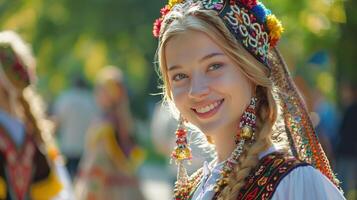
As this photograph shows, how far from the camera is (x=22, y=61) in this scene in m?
5.52

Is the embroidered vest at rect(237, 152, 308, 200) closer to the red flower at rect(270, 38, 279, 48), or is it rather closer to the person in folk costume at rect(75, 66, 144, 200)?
the red flower at rect(270, 38, 279, 48)

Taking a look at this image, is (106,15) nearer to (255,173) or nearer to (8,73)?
(8,73)

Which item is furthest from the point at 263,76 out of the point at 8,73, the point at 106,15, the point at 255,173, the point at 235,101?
the point at 106,15

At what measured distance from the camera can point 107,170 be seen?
A: 30.5 ft

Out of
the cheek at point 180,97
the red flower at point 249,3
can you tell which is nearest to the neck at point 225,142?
the cheek at point 180,97

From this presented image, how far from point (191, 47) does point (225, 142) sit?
0.32 metres

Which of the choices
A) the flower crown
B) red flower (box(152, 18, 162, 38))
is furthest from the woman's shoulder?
red flower (box(152, 18, 162, 38))

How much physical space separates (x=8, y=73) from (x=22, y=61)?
0.37 ft

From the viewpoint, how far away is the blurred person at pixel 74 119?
1112cm

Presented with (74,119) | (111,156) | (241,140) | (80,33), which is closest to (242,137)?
(241,140)

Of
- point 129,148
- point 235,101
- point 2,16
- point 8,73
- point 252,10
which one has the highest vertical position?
point 2,16

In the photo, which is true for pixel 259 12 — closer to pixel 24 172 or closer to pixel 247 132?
pixel 247 132

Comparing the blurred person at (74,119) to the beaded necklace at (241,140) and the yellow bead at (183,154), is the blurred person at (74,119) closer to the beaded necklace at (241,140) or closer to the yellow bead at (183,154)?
the yellow bead at (183,154)

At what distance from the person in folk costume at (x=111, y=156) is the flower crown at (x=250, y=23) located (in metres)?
6.23
